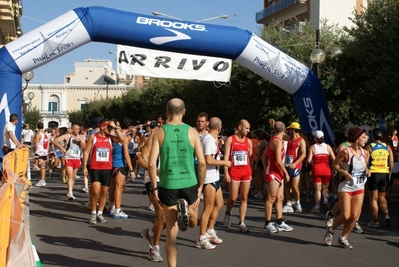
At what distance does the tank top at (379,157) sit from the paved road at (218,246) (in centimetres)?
103

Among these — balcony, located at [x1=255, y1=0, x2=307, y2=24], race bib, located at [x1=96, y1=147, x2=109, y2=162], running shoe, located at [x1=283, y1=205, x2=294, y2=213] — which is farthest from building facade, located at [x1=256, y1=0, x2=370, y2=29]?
race bib, located at [x1=96, y1=147, x2=109, y2=162]

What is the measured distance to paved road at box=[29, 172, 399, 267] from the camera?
302 inches

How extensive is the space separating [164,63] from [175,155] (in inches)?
327

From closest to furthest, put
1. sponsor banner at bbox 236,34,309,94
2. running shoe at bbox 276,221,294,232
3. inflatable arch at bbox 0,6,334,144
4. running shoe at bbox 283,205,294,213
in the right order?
running shoe at bbox 276,221,294,232 < running shoe at bbox 283,205,294,213 < inflatable arch at bbox 0,6,334,144 < sponsor banner at bbox 236,34,309,94

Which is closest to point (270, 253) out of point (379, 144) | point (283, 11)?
point (379, 144)

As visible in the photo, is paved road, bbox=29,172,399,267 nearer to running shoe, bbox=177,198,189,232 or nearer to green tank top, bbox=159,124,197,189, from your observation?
running shoe, bbox=177,198,189,232

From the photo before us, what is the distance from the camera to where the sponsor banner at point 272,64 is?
1439cm

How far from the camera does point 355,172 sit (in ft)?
28.1

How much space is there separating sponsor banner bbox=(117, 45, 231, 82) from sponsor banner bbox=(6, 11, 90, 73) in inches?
54.9

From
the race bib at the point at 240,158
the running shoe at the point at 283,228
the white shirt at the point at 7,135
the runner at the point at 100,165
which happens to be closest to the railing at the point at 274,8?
the white shirt at the point at 7,135

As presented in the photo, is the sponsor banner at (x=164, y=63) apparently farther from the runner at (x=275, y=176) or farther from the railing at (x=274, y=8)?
the railing at (x=274, y=8)

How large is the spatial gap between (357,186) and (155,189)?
334 centimetres

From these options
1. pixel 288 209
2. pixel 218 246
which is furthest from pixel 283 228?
pixel 288 209

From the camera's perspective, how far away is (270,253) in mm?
8172
